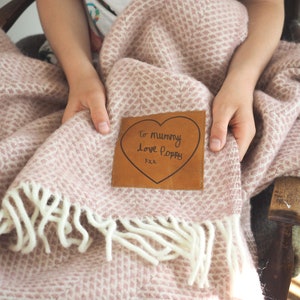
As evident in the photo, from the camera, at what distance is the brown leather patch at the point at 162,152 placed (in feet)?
1.91

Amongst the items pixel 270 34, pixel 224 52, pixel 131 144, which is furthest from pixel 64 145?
pixel 270 34

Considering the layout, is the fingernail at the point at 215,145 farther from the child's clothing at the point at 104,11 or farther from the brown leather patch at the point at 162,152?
the child's clothing at the point at 104,11

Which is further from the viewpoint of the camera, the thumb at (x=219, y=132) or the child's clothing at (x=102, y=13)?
the child's clothing at (x=102, y=13)

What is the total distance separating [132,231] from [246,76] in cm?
34

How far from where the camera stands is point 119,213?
56 cm

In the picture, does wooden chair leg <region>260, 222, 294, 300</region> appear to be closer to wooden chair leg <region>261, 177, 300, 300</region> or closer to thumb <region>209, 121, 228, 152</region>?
wooden chair leg <region>261, 177, 300, 300</region>

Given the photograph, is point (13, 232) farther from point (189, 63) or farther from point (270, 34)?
point (270, 34)

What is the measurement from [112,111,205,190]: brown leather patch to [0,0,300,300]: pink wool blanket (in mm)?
13

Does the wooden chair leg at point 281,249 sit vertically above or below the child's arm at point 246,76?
below

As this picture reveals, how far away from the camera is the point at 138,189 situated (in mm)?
582

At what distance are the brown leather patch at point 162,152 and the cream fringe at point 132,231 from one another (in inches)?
2.6

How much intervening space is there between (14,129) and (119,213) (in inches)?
9.8

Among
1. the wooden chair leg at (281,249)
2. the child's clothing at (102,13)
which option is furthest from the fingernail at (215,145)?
the child's clothing at (102,13)

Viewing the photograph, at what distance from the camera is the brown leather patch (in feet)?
1.91
